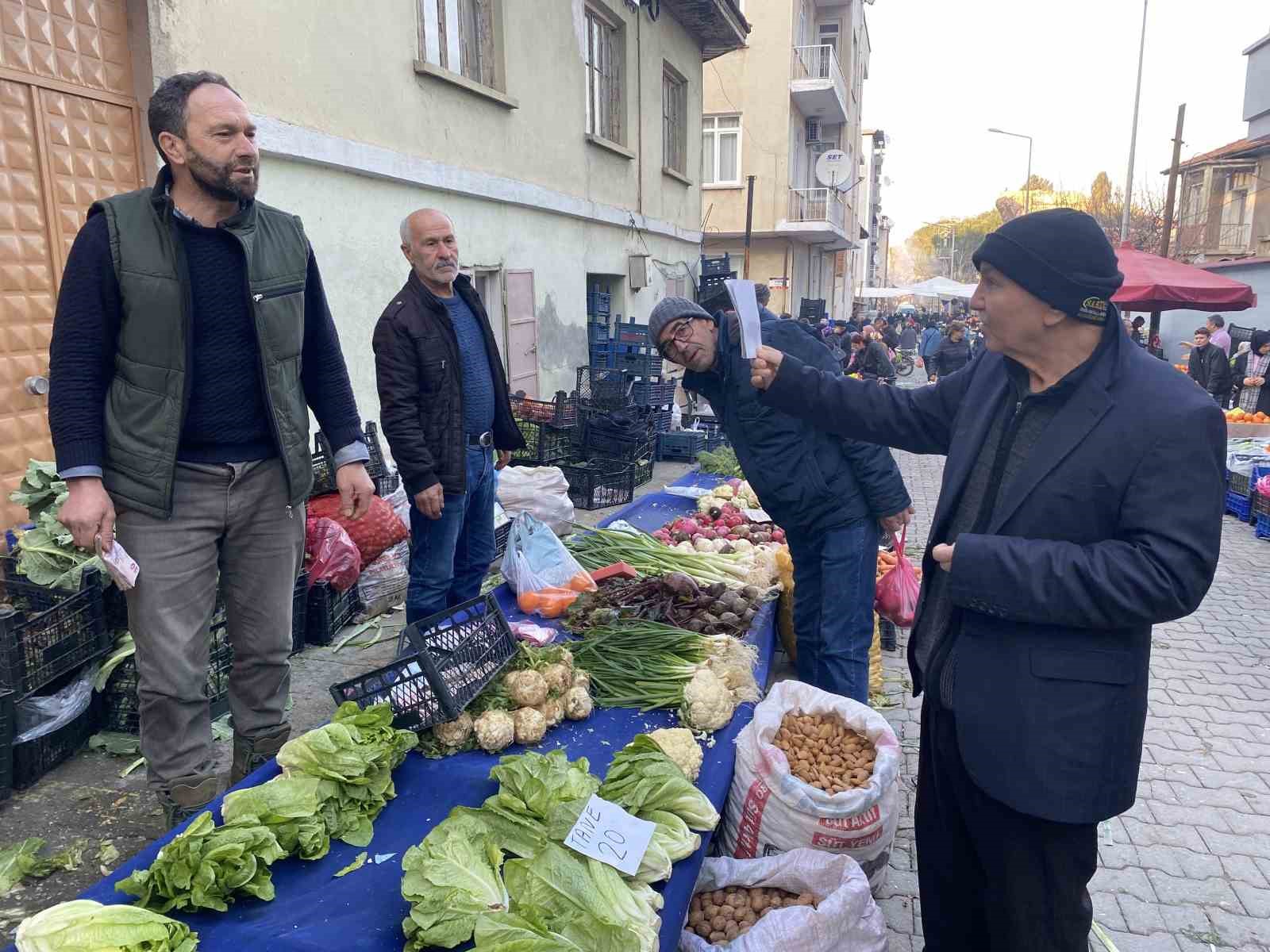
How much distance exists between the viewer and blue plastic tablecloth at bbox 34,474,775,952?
210 cm

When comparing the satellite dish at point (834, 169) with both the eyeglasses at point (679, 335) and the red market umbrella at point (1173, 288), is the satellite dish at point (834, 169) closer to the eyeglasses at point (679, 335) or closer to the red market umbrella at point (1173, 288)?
the red market umbrella at point (1173, 288)

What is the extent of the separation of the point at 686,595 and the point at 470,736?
5.42 ft

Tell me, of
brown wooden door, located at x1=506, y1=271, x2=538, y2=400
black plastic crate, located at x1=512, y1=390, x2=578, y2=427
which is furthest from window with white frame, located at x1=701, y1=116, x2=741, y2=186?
black plastic crate, located at x1=512, y1=390, x2=578, y2=427

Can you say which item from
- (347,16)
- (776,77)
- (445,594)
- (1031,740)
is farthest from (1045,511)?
(776,77)

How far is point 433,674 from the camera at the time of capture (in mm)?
2795

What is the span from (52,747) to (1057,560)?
389 centimetres

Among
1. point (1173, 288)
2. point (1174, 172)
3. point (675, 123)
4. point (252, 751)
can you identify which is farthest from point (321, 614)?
point (1174, 172)

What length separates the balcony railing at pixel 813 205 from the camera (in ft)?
81.0

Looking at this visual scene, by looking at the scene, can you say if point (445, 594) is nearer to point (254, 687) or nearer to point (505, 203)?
point (254, 687)

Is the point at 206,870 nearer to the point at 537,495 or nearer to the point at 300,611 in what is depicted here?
the point at 300,611

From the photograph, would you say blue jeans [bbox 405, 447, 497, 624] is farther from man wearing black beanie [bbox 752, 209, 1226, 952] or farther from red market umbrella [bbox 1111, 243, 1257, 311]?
red market umbrella [bbox 1111, 243, 1257, 311]

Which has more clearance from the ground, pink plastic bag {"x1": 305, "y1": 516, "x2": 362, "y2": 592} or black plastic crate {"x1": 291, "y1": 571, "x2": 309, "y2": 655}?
pink plastic bag {"x1": 305, "y1": 516, "x2": 362, "y2": 592}

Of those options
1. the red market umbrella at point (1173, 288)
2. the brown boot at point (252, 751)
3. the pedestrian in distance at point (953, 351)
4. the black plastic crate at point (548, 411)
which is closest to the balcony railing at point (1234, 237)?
the pedestrian in distance at point (953, 351)

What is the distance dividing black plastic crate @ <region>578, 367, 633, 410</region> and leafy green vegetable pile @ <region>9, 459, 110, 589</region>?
5.36 metres
